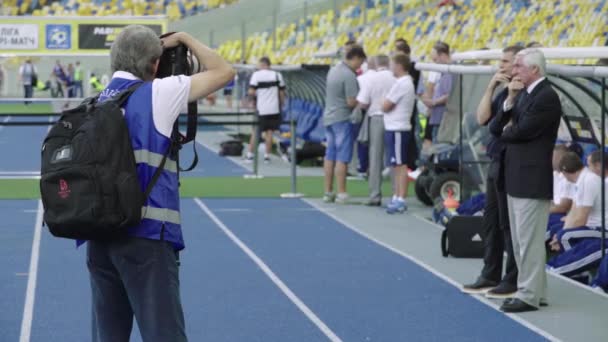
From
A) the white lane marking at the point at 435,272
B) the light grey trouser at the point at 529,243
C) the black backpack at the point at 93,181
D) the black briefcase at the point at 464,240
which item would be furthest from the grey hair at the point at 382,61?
the black backpack at the point at 93,181

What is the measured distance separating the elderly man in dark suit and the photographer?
3.80m

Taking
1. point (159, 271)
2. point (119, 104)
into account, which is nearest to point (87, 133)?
point (119, 104)

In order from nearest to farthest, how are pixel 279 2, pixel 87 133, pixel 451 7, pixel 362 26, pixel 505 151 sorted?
pixel 87 133, pixel 505 151, pixel 451 7, pixel 362 26, pixel 279 2

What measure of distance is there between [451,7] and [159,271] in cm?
2799

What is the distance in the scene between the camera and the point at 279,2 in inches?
1539

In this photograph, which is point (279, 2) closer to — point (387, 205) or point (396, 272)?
point (387, 205)

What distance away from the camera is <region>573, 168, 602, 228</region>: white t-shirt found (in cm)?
988

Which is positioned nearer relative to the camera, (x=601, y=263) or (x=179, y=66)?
(x=179, y=66)

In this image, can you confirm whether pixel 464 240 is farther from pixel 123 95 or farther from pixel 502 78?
pixel 123 95

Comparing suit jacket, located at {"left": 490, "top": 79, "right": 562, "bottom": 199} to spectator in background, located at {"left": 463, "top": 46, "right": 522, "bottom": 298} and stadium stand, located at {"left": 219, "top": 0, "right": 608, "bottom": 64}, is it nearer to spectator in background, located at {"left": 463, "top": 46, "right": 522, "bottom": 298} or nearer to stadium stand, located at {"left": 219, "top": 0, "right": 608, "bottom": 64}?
spectator in background, located at {"left": 463, "top": 46, "right": 522, "bottom": 298}

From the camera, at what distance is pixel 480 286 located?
30.2ft

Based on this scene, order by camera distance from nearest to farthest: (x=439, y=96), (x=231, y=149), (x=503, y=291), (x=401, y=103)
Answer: (x=503, y=291), (x=401, y=103), (x=439, y=96), (x=231, y=149)

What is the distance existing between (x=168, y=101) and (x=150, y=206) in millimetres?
407

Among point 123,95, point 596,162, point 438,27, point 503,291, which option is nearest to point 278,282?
point 503,291
